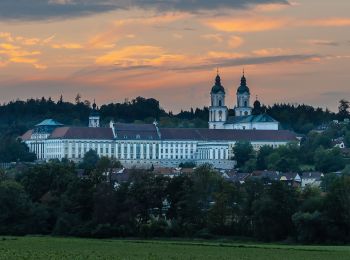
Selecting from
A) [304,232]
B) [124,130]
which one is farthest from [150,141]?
[304,232]

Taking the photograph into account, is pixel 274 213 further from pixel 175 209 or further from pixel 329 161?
pixel 329 161

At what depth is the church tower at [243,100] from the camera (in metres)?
194

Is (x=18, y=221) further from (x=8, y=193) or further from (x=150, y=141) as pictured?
(x=150, y=141)

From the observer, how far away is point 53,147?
172 m

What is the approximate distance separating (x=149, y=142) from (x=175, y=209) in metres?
99.8

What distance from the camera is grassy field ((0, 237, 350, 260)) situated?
148ft

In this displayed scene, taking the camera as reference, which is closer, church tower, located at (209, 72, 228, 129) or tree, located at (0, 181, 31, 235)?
tree, located at (0, 181, 31, 235)

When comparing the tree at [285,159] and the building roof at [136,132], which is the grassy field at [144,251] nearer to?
the tree at [285,159]

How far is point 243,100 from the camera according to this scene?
7653 inches

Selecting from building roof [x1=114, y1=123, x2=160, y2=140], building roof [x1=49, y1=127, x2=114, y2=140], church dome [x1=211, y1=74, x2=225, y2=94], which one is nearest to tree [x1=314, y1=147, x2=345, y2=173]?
building roof [x1=114, y1=123, x2=160, y2=140]

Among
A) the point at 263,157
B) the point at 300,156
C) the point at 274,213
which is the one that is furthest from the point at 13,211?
the point at 300,156

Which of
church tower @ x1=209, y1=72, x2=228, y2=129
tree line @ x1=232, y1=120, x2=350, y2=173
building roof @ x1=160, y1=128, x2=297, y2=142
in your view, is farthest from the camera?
church tower @ x1=209, y1=72, x2=228, y2=129

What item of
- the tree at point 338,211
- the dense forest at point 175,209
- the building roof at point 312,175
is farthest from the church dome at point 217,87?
the tree at point 338,211

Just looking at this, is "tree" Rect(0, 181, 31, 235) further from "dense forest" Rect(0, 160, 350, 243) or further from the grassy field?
the grassy field
